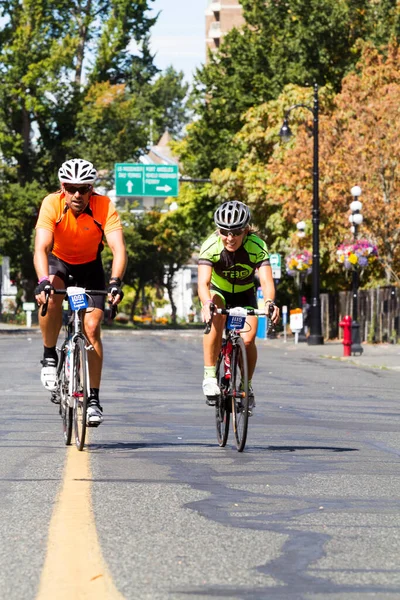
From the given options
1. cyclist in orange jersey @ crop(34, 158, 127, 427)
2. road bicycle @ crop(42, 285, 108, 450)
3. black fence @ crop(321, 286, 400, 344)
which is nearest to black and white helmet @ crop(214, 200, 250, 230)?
cyclist in orange jersey @ crop(34, 158, 127, 427)

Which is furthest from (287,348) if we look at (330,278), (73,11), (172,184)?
(73,11)

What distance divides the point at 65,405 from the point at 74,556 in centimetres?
432

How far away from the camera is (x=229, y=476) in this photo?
8.24 metres

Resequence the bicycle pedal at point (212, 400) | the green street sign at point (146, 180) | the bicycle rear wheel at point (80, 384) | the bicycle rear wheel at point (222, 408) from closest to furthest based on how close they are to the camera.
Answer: the bicycle rear wheel at point (80, 384)
the bicycle rear wheel at point (222, 408)
the bicycle pedal at point (212, 400)
the green street sign at point (146, 180)

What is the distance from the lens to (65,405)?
32.2 feet

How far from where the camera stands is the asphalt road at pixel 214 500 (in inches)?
203

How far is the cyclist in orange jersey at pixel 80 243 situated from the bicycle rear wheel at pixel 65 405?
0.64 ft

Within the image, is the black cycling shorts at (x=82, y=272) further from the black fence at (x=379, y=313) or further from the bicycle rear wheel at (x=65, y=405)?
the black fence at (x=379, y=313)

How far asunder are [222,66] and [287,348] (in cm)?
2334

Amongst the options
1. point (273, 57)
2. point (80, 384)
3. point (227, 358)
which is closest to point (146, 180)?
point (273, 57)

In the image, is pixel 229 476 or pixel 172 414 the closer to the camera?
pixel 229 476

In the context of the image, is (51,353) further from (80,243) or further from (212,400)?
(212,400)

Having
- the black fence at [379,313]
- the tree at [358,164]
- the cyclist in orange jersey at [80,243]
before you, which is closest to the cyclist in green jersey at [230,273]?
the cyclist in orange jersey at [80,243]

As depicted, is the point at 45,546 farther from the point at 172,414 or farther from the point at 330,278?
the point at 330,278
